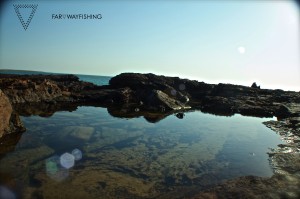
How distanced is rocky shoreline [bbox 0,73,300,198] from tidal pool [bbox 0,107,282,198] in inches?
44.6

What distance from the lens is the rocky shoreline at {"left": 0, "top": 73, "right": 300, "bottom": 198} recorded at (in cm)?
993

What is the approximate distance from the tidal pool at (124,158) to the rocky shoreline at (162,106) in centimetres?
113

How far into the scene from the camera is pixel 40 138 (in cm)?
1620

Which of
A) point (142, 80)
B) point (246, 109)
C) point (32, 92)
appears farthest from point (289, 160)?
point (142, 80)

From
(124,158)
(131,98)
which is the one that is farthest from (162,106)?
(124,158)

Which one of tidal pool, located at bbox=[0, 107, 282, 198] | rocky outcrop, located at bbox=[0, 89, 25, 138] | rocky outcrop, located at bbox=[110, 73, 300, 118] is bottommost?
tidal pool, located at bbox=[0, 107, 282, 198]

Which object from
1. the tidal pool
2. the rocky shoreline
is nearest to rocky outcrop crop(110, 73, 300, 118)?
the rocky shoreline

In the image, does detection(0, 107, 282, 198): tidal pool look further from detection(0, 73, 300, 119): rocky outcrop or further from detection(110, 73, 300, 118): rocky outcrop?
detection(110, 73, 300, 118): rocky outcrop

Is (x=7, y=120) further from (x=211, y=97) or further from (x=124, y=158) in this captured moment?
(x=211, y=97)

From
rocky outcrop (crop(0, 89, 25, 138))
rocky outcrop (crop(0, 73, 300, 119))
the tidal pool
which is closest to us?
the tidal pool

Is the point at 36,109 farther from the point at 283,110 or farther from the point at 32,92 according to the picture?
the point at 283,110

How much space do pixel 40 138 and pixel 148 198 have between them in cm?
956

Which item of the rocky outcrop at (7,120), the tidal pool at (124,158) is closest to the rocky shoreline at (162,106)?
the rocky outcrop at (7,120)

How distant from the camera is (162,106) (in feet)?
107
